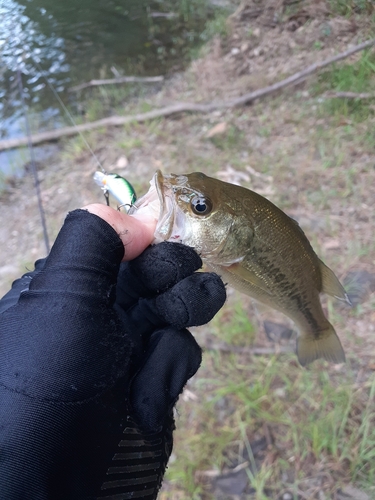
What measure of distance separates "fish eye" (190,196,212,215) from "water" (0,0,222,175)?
6272mm

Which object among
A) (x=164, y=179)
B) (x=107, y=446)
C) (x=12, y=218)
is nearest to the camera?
(x=107, y=446)

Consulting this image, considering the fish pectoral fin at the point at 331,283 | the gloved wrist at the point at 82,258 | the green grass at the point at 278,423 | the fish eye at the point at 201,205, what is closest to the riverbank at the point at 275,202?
the green grass at the point at 278,423

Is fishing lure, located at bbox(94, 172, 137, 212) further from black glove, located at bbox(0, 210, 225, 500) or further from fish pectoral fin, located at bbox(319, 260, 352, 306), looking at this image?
fish pectoral fin, located at bbox(319, 260, 352, 306)

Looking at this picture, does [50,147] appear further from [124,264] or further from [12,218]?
[124,264]

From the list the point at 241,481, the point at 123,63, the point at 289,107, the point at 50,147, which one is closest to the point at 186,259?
the point at 241,481

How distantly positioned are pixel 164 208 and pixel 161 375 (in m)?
0.73

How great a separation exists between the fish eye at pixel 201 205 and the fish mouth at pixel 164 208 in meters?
0.07

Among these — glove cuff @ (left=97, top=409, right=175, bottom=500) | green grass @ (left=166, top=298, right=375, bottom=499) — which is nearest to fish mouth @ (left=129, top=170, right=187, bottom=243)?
glove cuff @ (left=97, top=409, right=175, bottom=500)

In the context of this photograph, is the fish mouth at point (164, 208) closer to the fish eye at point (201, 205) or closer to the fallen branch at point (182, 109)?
the fish eye at point (201, 205)

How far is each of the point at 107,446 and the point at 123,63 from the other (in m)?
8.51

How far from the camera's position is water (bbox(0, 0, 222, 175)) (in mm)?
7527

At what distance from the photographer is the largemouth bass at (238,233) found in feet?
5.52

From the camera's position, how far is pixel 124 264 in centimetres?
180

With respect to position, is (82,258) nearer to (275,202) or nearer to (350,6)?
(275,202)
